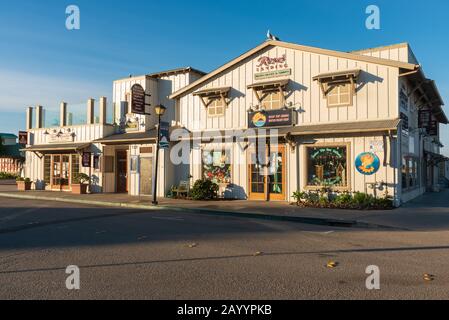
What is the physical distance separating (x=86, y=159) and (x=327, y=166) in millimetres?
13689

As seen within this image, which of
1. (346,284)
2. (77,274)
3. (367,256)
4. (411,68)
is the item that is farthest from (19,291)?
(411,68)

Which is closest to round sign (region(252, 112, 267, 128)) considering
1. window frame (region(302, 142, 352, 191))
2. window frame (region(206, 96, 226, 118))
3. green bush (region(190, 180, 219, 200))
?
window frame (region(206, 96, 226, 118))

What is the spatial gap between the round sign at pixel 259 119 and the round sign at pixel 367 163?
14.5 ft

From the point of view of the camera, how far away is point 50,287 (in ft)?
16.4

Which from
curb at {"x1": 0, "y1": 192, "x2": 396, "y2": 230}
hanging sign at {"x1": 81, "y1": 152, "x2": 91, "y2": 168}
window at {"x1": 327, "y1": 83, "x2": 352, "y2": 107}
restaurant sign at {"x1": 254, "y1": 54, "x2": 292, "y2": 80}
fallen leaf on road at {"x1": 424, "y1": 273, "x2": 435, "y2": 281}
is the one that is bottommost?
fallen leaf on road at {"x1": 424, "y1": 273, "x2": 435, "y2": 281}

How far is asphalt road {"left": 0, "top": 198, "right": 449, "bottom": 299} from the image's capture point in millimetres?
4859

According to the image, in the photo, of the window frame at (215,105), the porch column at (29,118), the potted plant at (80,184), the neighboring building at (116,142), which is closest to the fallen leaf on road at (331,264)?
the window frame at (215,105)

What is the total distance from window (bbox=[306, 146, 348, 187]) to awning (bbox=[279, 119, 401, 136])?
89 cm

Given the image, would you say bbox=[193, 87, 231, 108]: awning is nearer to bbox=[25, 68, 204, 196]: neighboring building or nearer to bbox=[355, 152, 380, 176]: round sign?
bbox=[25, 68, 204, 196]: neighboring building

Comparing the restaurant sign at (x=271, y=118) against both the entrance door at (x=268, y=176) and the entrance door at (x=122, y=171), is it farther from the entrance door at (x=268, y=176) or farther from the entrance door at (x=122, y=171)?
the entrance door at (x=122, y=171)

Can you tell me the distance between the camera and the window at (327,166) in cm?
1496
